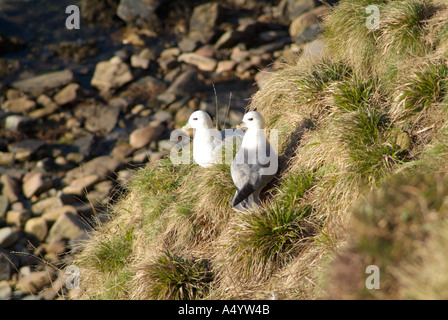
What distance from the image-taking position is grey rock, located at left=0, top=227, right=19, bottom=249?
40.5ft

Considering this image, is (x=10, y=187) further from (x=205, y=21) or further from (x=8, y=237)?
(x=205, y=21)

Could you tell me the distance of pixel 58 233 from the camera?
12.4m

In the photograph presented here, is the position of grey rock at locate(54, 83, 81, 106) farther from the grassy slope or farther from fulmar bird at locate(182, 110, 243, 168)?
fulmar bird at locate(182, 110, 243, 168)

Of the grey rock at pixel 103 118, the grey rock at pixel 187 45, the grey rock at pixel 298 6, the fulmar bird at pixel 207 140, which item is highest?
the grey rock at pixel 298 6

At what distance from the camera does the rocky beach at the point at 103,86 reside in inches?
539

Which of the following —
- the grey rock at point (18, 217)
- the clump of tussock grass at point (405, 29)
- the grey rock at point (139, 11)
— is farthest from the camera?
the grey rock at point (139, 11)

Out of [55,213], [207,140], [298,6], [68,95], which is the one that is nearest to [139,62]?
[68,95]

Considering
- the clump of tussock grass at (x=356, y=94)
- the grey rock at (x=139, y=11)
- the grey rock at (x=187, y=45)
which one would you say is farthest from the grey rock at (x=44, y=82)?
the clump of tussock grass at (x=356, y=94)

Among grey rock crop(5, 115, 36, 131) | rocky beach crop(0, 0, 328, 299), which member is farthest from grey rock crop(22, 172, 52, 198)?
grey rock crop(5, 115, 36, 131)

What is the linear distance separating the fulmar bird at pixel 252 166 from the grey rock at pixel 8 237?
948 centimetres

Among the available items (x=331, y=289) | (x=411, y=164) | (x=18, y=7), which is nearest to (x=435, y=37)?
(x=411, y=164)

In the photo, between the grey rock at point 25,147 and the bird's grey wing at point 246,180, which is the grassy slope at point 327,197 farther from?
the grey rock at point 25,147

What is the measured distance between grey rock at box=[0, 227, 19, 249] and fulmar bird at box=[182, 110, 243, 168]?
28.1 feet

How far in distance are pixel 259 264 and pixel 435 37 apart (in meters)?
3.26
